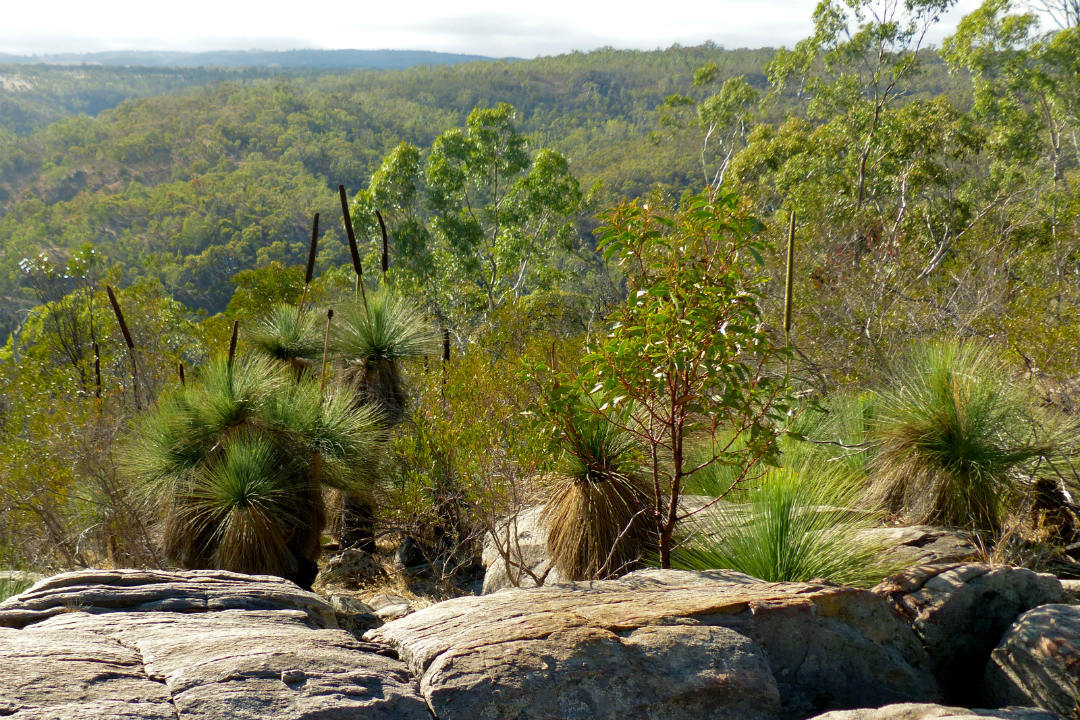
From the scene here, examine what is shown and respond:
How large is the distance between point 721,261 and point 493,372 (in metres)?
3.01

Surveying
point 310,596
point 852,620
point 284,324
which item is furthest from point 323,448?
point 852,620

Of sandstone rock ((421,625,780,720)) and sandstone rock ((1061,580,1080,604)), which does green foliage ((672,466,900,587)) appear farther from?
sandstone rock ((421,625,780,720))

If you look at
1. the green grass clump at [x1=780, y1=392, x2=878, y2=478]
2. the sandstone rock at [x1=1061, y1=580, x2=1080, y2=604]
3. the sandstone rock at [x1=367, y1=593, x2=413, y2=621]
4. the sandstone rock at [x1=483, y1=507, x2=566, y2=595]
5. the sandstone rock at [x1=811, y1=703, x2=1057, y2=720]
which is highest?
the sandstone rock at [x1=811, y1=703, x2=1057, y2=720]

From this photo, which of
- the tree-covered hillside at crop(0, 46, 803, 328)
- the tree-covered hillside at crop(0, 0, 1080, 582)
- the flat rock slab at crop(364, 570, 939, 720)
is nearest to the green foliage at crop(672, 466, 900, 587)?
the tree-covered hillside at crop(0, 0, 1080, 582)

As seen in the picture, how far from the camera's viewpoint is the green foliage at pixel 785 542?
13.5ft

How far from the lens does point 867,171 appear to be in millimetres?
16406

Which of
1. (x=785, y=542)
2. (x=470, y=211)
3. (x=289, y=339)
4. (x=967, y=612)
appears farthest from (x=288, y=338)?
(x=470, y=211)

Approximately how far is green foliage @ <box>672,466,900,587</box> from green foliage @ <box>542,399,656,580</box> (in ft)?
2.35

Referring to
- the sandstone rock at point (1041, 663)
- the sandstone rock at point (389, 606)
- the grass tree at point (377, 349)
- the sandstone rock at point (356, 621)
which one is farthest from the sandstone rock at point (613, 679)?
the grass tree at point (377, 349)

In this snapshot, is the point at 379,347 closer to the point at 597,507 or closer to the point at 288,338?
the point at 288,338

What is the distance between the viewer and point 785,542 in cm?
417

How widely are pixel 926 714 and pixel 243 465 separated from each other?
17.2 feet

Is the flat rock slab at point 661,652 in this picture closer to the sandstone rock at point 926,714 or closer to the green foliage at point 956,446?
the sandstone rock at point 926,714

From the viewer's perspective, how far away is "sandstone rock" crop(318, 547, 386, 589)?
8.41 metres
